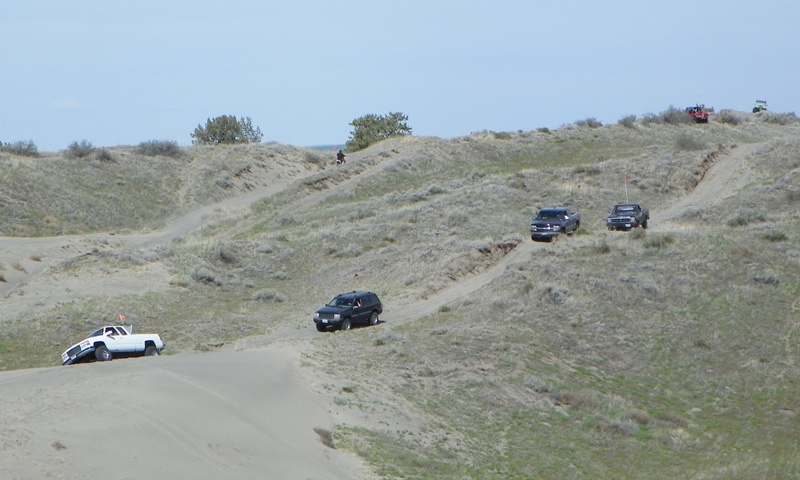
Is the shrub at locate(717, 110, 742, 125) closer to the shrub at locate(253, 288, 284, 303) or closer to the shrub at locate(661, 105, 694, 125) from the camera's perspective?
the shrub at locate(661, 105, 694, 125)

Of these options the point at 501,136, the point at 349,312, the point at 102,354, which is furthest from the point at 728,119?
the point at 102,354

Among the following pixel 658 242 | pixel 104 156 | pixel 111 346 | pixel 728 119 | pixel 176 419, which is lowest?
pixel 176 419

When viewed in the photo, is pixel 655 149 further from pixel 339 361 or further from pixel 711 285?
pixel 339 361

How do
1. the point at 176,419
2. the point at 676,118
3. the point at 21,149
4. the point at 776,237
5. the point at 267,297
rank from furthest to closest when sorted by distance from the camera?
the point at 676,118 → the point at 21,149 → the point at 776,237 → the point at 267,297 → the point at 176,419

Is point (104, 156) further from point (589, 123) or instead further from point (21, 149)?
point (589, 123)

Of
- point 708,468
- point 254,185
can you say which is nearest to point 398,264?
point 708,468

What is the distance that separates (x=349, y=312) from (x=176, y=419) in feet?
59.6

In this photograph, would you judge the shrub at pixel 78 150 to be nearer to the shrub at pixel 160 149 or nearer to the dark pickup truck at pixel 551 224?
the shrub at pixel 160 149

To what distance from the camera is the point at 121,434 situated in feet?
71.5

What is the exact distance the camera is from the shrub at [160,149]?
318 feet

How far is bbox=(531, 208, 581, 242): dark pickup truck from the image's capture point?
58.0 m

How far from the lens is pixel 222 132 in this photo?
381ft

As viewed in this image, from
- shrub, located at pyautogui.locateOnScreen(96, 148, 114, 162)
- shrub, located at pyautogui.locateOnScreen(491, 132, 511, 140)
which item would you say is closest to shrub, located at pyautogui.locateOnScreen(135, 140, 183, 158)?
shrub, located at pyautogui.locateOnScreen(96, 148, 114, 162)

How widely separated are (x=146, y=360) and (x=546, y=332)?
1800 centimetres
